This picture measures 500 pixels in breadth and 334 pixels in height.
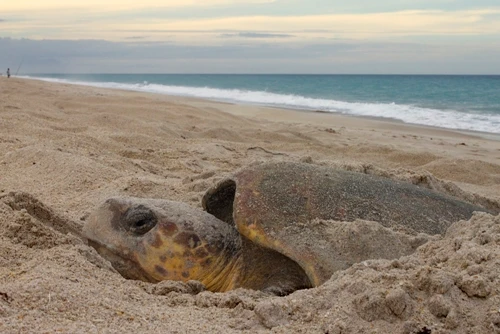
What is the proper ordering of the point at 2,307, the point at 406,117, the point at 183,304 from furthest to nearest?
the point at 406,117 < the point at 183,304 < the point at 2,307

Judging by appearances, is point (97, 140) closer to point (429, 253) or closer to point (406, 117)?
point (429, 253)

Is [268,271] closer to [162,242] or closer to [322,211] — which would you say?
[322,211]

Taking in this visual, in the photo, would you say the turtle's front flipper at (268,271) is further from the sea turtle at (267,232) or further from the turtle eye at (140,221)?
the turtle eye at (140,221)

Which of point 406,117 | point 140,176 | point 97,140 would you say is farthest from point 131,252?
point 406,117

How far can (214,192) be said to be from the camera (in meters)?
3.00

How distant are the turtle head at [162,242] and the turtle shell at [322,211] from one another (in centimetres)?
16

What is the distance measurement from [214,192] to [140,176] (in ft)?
5.67

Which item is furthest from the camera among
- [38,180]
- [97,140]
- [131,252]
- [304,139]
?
[304,139]

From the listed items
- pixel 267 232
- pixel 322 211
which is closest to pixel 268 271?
pixel 267 232

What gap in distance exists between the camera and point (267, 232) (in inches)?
100

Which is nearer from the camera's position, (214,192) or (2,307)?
(2,307)

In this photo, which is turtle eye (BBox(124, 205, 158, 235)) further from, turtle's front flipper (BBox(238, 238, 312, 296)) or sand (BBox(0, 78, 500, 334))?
turtle's front flipper (BBox(238, 238, 312, 296))

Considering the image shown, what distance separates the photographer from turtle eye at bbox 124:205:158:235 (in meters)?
2.62

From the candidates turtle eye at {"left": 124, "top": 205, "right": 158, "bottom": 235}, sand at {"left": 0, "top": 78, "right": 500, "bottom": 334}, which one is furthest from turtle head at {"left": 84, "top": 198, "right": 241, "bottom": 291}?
sand at {"left": 0, "top": 78, "right": 500, "bottom": 334}
